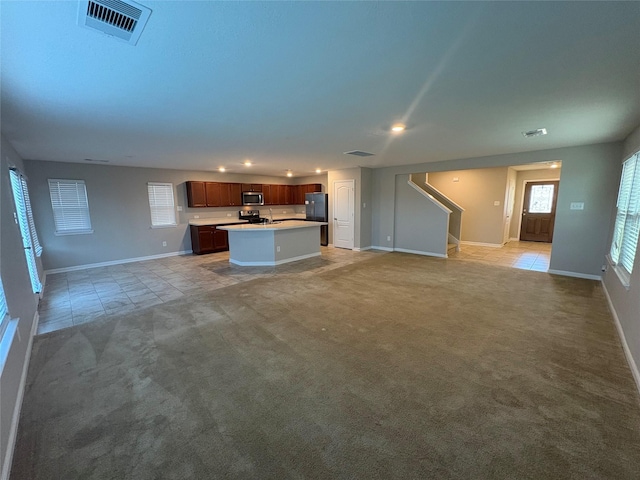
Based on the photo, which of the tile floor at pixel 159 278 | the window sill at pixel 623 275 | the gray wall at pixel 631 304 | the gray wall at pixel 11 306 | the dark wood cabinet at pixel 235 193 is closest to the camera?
the gray wall at pixel 11 306

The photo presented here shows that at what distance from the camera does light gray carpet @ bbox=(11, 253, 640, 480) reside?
1.51 m

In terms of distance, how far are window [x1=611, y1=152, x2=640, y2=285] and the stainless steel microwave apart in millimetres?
7963

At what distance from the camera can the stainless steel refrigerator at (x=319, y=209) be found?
27.2 feet

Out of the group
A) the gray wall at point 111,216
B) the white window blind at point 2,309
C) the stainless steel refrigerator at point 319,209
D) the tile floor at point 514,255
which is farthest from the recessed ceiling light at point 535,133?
the gray wall at point 111,216

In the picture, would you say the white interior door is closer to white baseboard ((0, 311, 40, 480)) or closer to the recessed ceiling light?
the recessed ceiling light

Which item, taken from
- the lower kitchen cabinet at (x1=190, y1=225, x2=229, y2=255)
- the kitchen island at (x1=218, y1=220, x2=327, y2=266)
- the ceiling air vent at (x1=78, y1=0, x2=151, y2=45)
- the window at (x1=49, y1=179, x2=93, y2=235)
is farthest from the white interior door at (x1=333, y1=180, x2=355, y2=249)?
the ceiling air vent at (x1=78, y1=0, x2=151, y2=45)

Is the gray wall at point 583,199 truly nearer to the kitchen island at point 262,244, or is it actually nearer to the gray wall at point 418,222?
the gray wall at point 418,222

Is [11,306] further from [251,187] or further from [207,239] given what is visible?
[251,187]

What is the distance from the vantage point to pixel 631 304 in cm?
259

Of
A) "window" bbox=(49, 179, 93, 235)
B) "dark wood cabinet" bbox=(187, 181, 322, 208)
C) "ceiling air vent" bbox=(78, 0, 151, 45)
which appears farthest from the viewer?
"dark wood cabinet" bbox=(187, 181, 322, 208)

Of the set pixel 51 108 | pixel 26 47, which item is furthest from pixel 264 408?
pixel 51 108

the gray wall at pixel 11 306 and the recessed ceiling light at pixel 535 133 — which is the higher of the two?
the recessed ceiling light at pixel 535 133

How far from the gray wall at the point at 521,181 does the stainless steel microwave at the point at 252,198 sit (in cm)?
835

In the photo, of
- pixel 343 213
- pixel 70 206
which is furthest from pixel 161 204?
pixel 343 213
